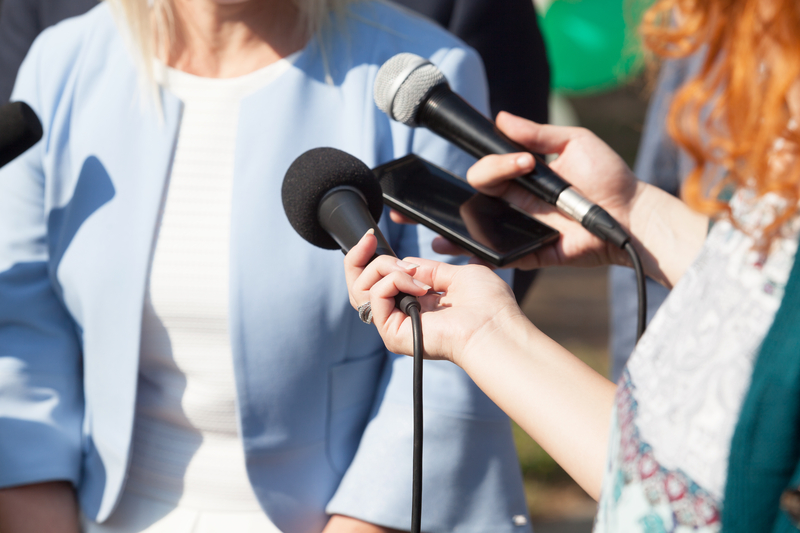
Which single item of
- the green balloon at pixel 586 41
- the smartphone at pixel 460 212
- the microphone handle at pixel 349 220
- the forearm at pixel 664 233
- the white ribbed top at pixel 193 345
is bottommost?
the white ribbed top at pixel 193 345

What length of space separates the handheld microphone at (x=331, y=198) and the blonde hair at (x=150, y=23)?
1.43 ft

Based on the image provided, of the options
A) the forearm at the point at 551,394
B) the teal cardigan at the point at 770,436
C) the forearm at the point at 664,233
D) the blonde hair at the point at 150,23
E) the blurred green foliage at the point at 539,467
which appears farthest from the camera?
the blurred green foliage at the point at 539,467

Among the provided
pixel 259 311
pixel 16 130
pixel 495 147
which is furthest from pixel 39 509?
pixel 495 147

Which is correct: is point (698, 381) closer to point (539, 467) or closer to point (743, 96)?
point (743, 96)

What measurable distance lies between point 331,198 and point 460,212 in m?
0.26

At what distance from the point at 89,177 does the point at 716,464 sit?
118cm

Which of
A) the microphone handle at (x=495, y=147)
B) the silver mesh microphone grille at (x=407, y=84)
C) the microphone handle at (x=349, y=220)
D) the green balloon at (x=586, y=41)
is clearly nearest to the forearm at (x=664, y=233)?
the microphone handle at (x=495, y=147)

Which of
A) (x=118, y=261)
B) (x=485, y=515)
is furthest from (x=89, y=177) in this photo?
(x=485, y=515)

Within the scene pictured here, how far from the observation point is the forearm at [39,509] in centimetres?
125

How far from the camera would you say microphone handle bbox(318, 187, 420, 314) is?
92 centimetres

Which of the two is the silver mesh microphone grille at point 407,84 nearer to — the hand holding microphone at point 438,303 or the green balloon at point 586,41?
the hand holding microphone at point 438,303

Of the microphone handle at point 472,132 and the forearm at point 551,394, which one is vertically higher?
the microphone handle at point 472,132

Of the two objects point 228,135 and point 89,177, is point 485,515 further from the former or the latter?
point 89,177

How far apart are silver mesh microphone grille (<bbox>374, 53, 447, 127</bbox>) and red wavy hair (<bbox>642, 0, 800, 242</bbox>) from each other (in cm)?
48
